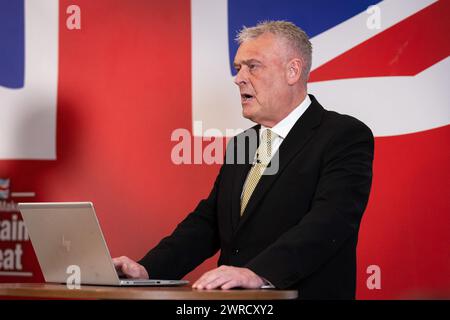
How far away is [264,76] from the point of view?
9.49 feet

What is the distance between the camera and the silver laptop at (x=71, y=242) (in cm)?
202

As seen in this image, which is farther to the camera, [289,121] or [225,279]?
[289,121]

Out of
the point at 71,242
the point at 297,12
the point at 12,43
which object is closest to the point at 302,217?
the point at 71,242

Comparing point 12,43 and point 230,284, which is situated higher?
point 12,43

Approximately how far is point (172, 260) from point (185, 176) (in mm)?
1209

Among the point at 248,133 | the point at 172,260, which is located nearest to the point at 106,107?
the point at 248,133

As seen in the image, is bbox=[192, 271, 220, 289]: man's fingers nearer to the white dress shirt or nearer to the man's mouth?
the white dress shirt

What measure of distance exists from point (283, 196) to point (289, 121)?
14.2 inches

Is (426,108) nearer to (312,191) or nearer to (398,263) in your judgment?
(398,263)

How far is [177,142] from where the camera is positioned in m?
3.83

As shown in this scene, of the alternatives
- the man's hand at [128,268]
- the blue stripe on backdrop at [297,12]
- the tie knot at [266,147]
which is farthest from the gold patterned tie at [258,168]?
the blue stripe on backdrop at [297,12]

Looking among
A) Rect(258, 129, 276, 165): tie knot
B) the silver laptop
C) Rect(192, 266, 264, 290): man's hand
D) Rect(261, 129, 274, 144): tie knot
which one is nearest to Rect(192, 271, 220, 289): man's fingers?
Rect(192, 266, 264, 290): man's hand

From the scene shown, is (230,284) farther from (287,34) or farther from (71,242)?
(287,34)

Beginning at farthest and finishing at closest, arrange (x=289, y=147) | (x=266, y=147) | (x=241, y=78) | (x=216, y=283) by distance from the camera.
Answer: (x=241, y=78) < (x=266, y=147) < (x=289, y=147) < (x=216, y=283)
